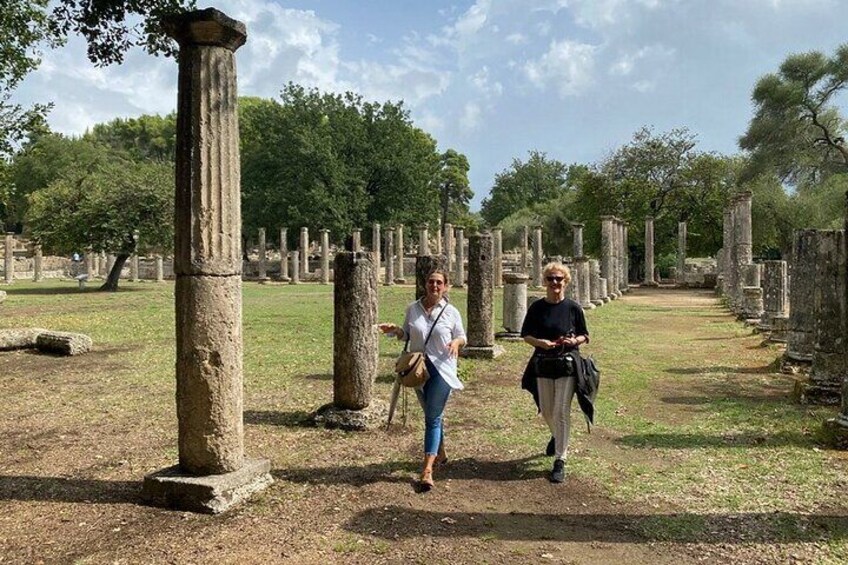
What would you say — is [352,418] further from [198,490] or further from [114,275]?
[114,275]

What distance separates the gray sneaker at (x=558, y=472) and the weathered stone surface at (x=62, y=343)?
1022 centimetres

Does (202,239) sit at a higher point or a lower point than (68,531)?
higher

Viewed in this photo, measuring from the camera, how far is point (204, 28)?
5.25 meters

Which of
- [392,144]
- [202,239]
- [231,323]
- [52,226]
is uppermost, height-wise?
[392,144]

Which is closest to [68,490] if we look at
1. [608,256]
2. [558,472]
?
[558,472]

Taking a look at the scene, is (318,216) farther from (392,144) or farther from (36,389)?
(36,389)

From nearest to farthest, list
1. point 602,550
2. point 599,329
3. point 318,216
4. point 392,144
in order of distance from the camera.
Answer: point 602,550 < point 599,329 < point 318,216 < point 392,144

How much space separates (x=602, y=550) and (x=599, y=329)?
12906 millimetres

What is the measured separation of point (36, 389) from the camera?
32.2 feet

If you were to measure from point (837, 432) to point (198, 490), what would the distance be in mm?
6286

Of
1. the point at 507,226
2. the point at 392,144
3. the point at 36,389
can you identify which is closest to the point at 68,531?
the point at 36,389

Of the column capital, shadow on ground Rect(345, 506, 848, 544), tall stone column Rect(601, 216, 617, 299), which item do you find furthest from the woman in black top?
tall stone column Rect(601, 216, 617, 299)

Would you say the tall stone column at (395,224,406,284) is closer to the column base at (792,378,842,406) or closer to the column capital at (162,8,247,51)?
the column base at (792,378,842,406)

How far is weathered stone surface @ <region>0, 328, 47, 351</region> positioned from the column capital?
1008 cm
